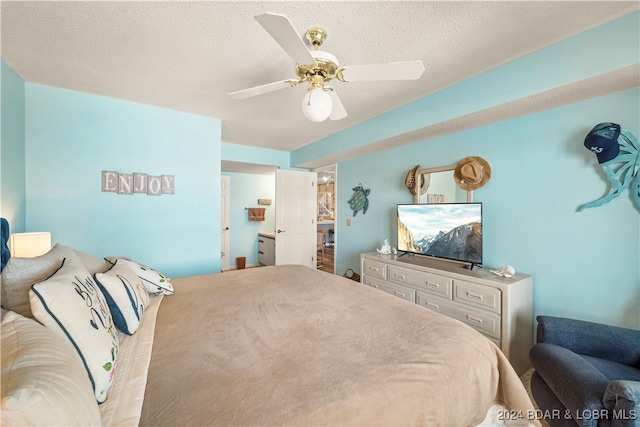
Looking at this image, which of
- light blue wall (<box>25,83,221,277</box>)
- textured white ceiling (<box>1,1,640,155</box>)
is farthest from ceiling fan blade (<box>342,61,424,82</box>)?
light blue wall (<box>25,83,221,277</box>)

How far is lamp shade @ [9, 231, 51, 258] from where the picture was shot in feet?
5.36

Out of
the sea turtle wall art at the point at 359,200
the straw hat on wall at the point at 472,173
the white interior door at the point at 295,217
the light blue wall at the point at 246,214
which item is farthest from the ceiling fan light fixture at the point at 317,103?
the light blue wall at the point at 246,214

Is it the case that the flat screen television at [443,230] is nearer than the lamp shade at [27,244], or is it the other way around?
the lamp shade at [27,244]

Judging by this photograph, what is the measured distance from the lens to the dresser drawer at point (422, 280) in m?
2.35

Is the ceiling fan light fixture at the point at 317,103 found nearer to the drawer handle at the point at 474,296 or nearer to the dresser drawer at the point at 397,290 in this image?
the drawer handle at the point at 474,296

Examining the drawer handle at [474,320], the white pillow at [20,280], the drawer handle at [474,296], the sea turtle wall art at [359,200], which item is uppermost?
the sea turtle wall art at [359,200]

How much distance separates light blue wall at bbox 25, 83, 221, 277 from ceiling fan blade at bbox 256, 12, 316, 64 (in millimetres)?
2187

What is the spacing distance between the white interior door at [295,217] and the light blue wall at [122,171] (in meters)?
1.44

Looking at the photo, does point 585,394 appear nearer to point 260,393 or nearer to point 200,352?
point 260,393

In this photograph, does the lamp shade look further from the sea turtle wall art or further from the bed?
the sea turtle wall art

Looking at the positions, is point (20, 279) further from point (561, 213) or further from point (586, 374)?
point (561, 213)

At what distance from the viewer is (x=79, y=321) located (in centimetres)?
85

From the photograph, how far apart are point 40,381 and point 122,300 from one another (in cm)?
80

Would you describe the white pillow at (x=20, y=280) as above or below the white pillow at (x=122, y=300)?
above
